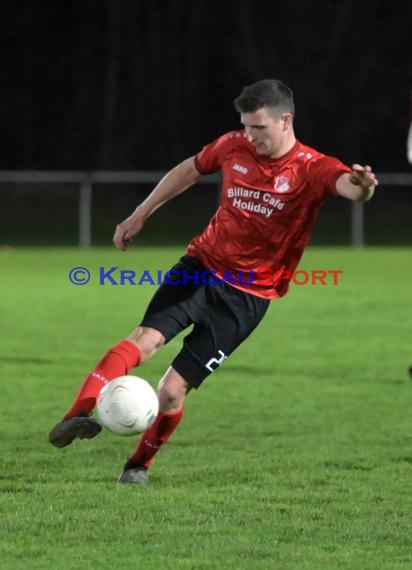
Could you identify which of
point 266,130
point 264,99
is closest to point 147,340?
point 266,130

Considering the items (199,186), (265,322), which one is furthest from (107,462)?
(199,186)

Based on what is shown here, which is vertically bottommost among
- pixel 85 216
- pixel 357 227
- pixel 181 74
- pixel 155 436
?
pixel 181 74

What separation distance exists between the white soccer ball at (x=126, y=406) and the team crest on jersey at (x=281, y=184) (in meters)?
1.29

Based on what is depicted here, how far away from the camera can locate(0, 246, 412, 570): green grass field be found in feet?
18.7

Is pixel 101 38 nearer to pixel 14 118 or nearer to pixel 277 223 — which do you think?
pixel 14 118

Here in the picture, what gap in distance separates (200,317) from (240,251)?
40 cm

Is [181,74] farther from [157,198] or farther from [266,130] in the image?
A: [266,130]

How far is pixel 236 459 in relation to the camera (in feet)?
26.0

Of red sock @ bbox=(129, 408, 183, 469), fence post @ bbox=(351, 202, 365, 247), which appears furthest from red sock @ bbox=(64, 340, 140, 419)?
fence post @ bbox=(351, 202, 365, 247)

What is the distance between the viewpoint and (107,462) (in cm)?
783

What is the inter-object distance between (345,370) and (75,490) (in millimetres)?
5419

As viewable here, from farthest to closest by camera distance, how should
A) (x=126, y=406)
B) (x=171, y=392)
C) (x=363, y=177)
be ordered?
(x=171, y=392) < (x=363, y=177) < (x=126, y=406)

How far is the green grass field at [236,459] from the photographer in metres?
5.70

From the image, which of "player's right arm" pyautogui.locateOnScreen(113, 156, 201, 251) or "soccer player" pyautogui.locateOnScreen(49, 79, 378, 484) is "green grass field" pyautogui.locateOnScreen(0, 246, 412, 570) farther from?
"player's right arm" pyautogui.locateOnScreen(113, 156, 201, 251)
